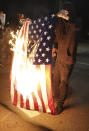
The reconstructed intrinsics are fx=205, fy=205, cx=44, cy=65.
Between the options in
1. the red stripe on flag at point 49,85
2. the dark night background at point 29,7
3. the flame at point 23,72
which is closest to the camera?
the red stripe on flag at point 49,85

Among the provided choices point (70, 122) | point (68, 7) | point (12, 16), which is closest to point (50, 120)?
point (70, 122)

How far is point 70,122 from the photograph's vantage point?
4.39m

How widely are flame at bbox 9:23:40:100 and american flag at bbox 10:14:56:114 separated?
47 mm

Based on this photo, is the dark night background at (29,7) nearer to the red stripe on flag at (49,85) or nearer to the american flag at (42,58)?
the american flag at (42,58)

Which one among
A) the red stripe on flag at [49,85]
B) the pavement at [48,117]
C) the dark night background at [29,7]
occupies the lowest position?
the pavement at [48,117]

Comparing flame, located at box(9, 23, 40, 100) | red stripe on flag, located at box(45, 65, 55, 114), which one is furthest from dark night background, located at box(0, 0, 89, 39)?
red stripe on flag, located at box(45, 65, 55, 114)

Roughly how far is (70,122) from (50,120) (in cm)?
43

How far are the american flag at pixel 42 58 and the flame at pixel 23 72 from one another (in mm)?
47

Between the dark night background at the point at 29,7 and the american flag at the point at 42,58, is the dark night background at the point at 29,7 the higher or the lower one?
the higher one

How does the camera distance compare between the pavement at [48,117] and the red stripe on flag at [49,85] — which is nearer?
the red stripe on flag at [49,85]

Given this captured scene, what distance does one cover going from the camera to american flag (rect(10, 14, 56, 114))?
395cm

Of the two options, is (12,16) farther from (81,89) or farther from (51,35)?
(51,35)

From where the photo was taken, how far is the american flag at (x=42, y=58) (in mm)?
3953

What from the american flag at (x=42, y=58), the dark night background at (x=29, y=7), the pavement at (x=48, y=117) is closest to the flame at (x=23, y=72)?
the american flag at (x=42, y=58)
